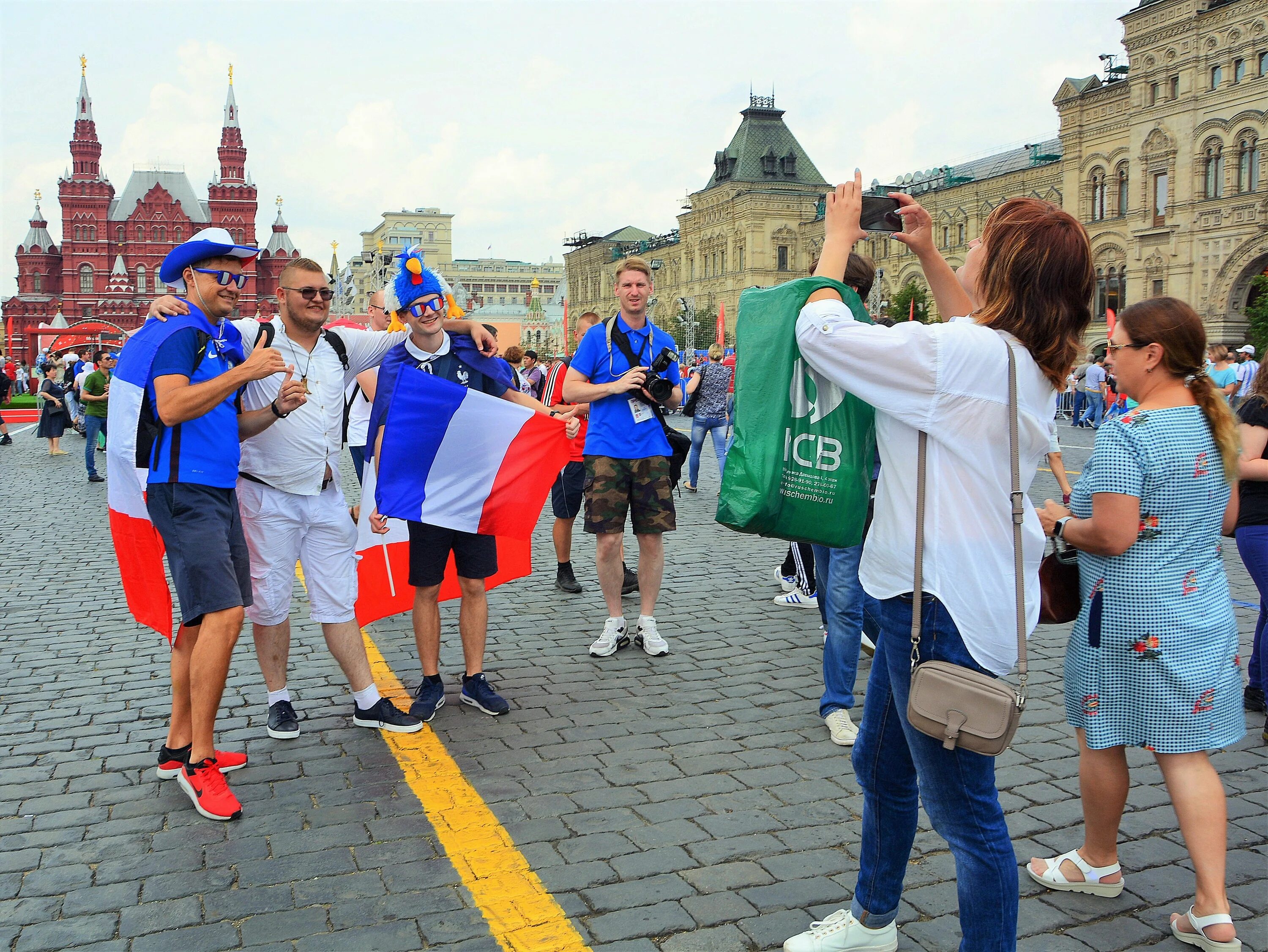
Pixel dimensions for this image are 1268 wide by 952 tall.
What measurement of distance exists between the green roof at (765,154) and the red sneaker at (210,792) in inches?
3512

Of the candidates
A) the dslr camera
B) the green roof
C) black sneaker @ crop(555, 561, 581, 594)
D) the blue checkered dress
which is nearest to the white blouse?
the blue checkered dress

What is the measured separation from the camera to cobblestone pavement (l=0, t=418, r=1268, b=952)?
10.2ft

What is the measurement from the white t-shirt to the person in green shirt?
1194cm

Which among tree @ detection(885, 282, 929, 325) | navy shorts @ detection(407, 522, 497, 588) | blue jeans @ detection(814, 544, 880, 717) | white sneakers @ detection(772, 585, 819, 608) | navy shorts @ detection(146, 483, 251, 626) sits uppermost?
tree @ detection(885, 282, 929, 325)

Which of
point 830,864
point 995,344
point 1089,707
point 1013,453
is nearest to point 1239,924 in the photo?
point 1089,707

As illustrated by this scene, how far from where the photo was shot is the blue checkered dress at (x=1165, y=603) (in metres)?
3.09

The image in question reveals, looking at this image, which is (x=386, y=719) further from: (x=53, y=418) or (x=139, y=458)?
(x=53, y=418)

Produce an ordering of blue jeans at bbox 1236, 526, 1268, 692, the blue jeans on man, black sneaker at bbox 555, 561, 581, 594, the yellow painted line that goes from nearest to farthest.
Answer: the yellow painted line, blue jeans at bbox 1236, 526, 1268, 692, black sneaker at bbox 555, 561, 581, 594, the blue jeans on man

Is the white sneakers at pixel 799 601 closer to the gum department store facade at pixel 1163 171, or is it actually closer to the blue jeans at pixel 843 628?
the blue jeans at pixel 843 628

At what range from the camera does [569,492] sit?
815cm

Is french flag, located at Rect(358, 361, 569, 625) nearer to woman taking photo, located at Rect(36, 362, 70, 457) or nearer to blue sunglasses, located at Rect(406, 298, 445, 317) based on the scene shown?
blue sunglasses, located at Rect(406, 298, 445, 317)

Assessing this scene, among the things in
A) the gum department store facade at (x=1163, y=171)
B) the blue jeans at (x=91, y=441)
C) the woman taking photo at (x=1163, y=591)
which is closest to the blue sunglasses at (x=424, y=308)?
the woman taking photo at (x=1163, y=591)

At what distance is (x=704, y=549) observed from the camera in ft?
31.0

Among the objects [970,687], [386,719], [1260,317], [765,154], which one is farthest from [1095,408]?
[765,154]
